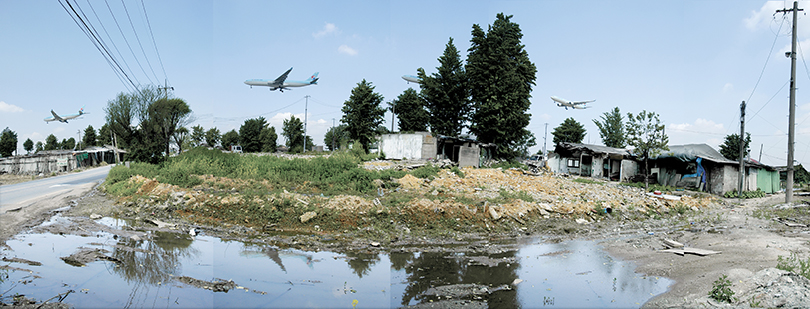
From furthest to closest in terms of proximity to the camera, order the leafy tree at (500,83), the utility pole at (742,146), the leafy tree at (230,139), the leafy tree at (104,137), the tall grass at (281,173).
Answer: the leafy tree at (230,139) → the leafy tree at (104,137) → the leafy tree at (500,83) → the utility pole at (742,146) → the tall grass at (281,173)

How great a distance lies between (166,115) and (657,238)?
29.3 metres

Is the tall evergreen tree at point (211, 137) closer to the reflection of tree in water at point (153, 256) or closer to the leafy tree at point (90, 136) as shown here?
the leafy tree at point (90, 136)

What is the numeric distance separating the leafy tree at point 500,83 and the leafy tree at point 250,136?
122 feet

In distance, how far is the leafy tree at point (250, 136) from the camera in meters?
57.4

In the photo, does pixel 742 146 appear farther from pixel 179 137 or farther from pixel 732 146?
pixel 179 137

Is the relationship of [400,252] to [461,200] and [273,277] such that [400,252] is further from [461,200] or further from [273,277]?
[461,200]

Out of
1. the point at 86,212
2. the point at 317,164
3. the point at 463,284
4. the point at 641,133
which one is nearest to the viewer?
the point at 463,284

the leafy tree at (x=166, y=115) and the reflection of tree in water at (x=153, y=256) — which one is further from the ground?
the leafy tree at (x=166, y=115)

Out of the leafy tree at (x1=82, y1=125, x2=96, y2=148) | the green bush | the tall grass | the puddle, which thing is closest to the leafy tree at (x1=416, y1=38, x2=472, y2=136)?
the tall grass

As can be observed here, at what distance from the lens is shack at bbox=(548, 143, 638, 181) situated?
89.2 ft

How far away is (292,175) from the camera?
47.6ft

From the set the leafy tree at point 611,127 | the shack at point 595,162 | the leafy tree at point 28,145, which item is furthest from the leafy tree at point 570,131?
the leafy tree at point 28,145

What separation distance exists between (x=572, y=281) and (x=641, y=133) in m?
18.3

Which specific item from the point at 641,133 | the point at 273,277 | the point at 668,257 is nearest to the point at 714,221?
the point at 668,257
